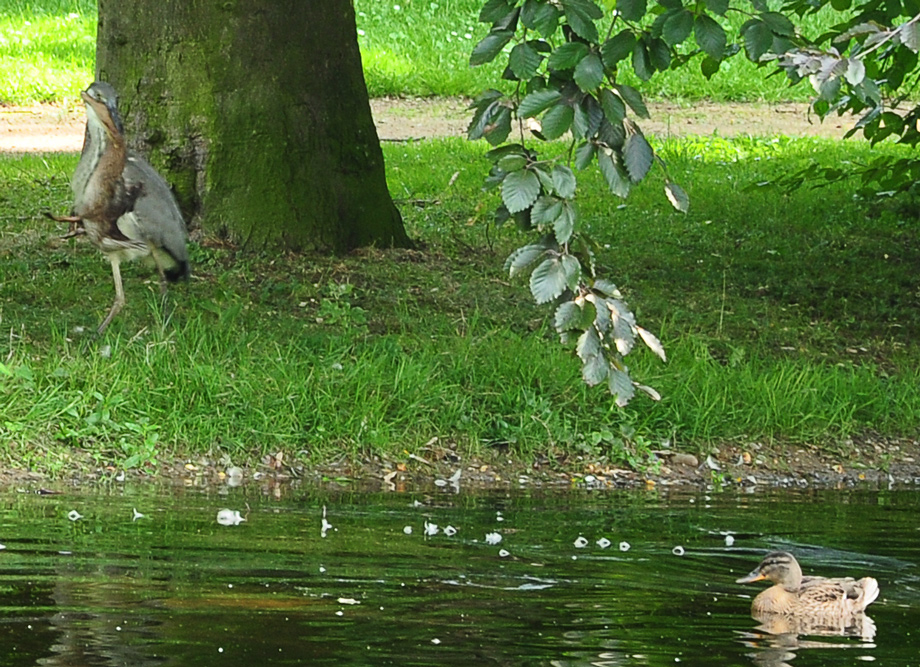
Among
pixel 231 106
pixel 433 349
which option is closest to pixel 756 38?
pixel 433 349

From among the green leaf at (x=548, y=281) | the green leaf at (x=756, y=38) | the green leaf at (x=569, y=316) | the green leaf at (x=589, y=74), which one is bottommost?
the green leaf at (x=569, y=316)

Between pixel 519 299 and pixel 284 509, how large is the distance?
12.6ft

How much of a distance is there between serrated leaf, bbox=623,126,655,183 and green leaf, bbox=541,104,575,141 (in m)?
0.21

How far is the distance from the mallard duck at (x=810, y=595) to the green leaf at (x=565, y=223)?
126 cm

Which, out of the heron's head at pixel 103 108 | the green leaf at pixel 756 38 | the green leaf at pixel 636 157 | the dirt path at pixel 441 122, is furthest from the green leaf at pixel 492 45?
the dirt path at pixel 441 122

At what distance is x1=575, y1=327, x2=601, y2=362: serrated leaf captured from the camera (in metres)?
5.02

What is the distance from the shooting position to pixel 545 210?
195 inches

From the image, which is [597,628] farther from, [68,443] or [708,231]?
[708,231]

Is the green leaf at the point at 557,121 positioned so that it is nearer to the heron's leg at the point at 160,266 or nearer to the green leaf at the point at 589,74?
the green leaf at the point at 589,74

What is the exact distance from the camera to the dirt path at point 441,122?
1630 cm

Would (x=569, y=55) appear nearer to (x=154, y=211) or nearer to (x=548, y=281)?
(x=548, y=281)

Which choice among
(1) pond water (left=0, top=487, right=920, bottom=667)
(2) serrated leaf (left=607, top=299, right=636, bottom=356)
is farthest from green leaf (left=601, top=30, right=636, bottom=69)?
(1) pond water (left=0, top=487, right=920, bottom=667)

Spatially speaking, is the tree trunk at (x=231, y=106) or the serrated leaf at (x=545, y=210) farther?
the tree trunk at (x=231, y=106)

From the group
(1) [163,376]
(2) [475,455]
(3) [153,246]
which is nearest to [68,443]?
(1) [163,376]
